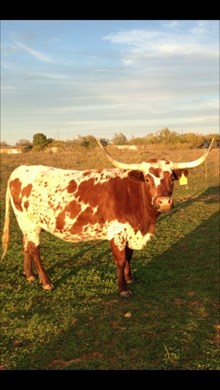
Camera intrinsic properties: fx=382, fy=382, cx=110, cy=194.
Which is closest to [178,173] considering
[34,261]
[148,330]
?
[148,330]

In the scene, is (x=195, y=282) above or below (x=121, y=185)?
below

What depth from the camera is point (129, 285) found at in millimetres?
6609

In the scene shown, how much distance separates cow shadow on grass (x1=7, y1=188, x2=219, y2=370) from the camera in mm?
4297

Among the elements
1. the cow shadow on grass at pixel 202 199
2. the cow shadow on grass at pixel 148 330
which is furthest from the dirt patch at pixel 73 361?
the cow shadow on grass at pixel 202 199

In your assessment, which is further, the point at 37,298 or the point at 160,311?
the point at 37,298

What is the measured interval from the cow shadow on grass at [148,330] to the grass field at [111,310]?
0.01 meters

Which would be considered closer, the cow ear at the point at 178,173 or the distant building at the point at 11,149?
the distant building at the point at 11,149

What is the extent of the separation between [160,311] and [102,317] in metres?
0.86

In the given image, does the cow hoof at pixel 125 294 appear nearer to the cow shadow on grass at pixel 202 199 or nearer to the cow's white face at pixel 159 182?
the cow's white face at pixel 159 182

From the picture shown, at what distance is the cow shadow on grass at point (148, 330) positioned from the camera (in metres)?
4.30

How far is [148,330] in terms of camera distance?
503 cm
